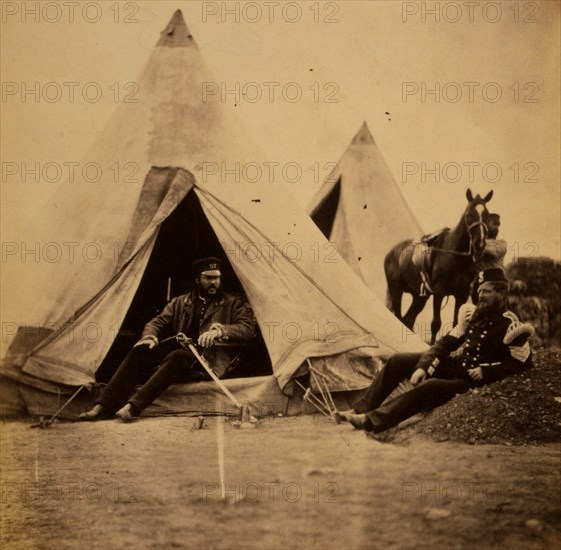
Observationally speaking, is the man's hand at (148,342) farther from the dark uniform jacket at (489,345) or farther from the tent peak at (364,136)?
the tent peak at (364,136)

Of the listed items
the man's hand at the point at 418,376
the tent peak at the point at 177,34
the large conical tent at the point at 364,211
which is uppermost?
the tent peak at the point at 177,34

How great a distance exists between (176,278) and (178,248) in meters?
0.19

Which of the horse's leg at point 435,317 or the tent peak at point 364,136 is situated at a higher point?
the tent peak at point 364,136

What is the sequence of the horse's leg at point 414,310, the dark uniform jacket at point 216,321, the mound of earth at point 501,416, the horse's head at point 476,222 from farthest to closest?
1. the horse's leg at point 414,310
2. the horse's head at point 476,222
3. the dark uniform jacket at point 216,321
4. the mound of earth at point 501,416

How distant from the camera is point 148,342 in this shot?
5.32 meters

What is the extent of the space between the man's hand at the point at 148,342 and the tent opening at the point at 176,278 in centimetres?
6

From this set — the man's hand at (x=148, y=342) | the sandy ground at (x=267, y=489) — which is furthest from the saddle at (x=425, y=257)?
the man's hand at (x=148, y=342)

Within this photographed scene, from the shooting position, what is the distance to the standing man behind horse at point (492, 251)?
5.45m

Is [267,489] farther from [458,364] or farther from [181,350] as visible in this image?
[458,364]

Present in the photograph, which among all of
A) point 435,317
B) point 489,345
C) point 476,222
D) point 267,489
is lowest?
point 267,489

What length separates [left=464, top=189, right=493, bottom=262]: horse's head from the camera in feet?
17.9

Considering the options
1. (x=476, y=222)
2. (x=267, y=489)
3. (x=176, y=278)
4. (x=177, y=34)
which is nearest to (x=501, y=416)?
(x=476, y=222)

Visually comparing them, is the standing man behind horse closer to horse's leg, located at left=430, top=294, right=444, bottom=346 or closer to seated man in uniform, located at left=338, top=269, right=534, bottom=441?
seated man in uniform, located at left=338, top=269, right=534, bottom=441

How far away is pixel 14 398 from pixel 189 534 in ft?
4.39
